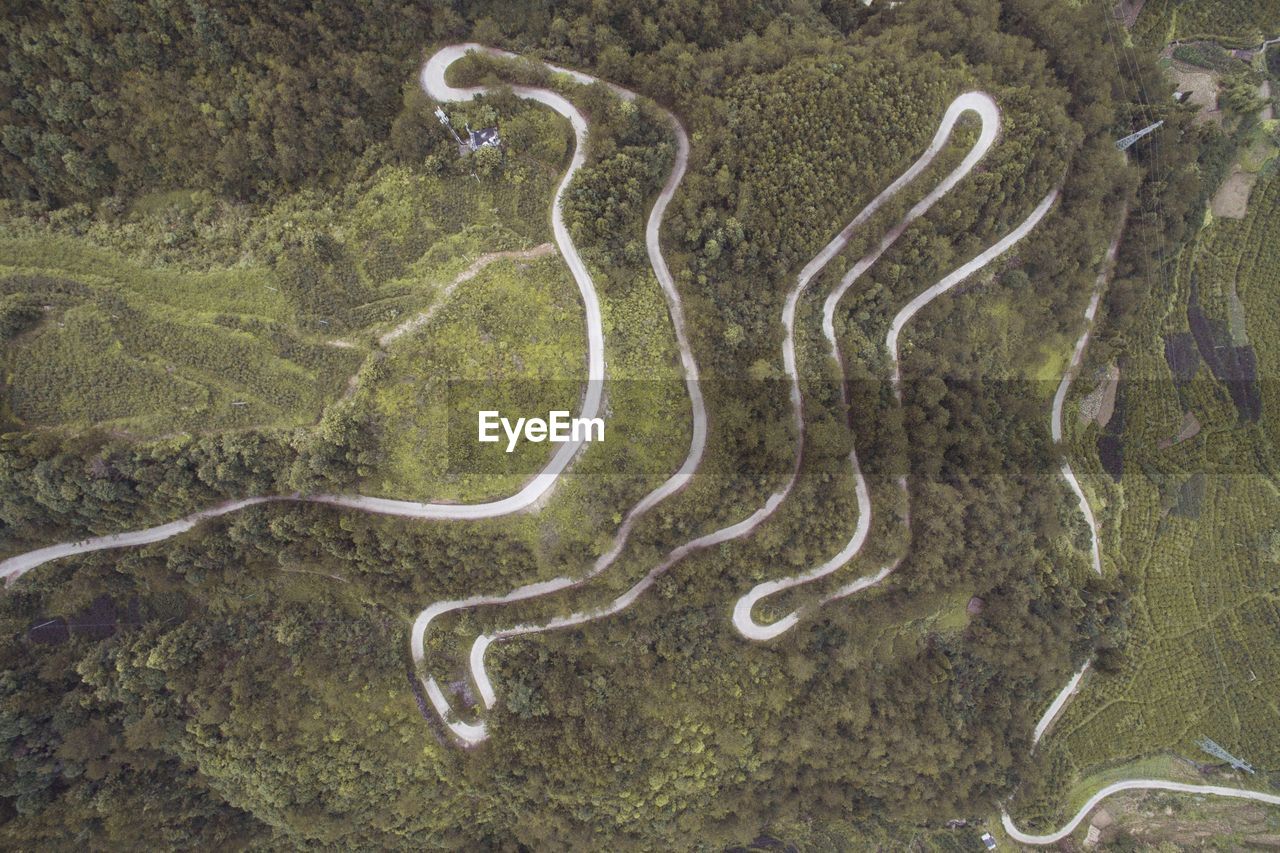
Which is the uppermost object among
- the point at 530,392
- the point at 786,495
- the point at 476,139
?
Result: the point at 476,139

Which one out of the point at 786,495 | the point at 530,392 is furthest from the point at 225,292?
the point at 786,495

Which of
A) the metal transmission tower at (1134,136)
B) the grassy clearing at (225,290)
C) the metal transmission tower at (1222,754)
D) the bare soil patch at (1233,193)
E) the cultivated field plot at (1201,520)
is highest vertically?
the metal transmission tower at (1134,136)

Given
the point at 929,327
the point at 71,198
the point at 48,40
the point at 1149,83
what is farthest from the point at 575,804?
the point at 1149,83

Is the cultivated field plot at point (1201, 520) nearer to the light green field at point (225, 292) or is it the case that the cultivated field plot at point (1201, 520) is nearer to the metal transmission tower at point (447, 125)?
the light green field at point (225, 292)

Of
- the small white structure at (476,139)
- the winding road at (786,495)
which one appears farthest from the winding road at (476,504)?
the winding road at (786,495)

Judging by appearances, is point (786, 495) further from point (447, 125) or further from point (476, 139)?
point (447, 125)

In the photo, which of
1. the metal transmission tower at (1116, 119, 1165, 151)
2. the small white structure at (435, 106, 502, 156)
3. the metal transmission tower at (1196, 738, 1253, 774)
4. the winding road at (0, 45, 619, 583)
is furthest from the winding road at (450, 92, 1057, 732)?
the metal transmission tower at (1196, 738, 1253, 774)
